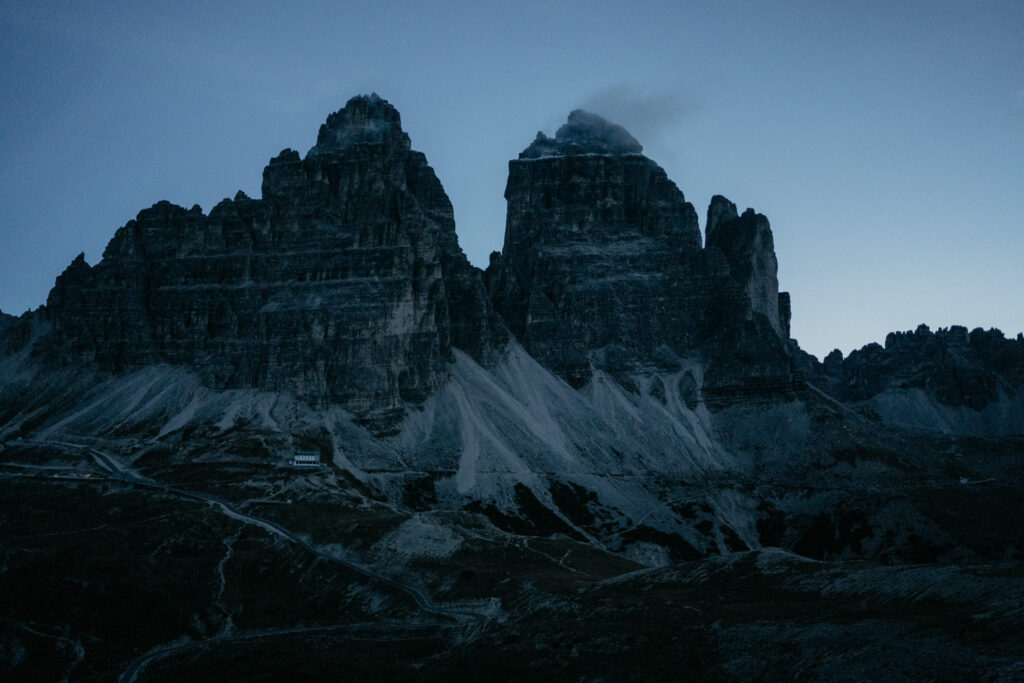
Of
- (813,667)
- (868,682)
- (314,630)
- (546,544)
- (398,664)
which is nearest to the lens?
(868,682)

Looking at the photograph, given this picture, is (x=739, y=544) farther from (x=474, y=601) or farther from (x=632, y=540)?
(x=474, y=601)

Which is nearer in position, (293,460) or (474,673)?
(474,673)

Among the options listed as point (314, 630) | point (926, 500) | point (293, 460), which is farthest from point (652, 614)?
point (926, 500)

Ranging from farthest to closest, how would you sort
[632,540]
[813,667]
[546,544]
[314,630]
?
[632,540] → [546,544] → [314,630] → [813,667]

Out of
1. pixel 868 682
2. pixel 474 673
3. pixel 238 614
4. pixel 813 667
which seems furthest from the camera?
pixel 238 614

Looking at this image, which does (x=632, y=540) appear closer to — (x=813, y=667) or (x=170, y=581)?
A: (x=170, y=581)

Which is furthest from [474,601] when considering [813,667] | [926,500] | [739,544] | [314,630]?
[926,500]

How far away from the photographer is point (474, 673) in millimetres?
70250

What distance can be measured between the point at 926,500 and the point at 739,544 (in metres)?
38.6

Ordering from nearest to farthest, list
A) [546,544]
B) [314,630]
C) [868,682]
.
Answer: [868,682] < [314,630] < [546,544]

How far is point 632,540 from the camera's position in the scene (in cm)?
18938

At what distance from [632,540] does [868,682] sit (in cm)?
13692

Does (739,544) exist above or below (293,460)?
below

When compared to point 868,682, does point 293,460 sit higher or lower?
higher
